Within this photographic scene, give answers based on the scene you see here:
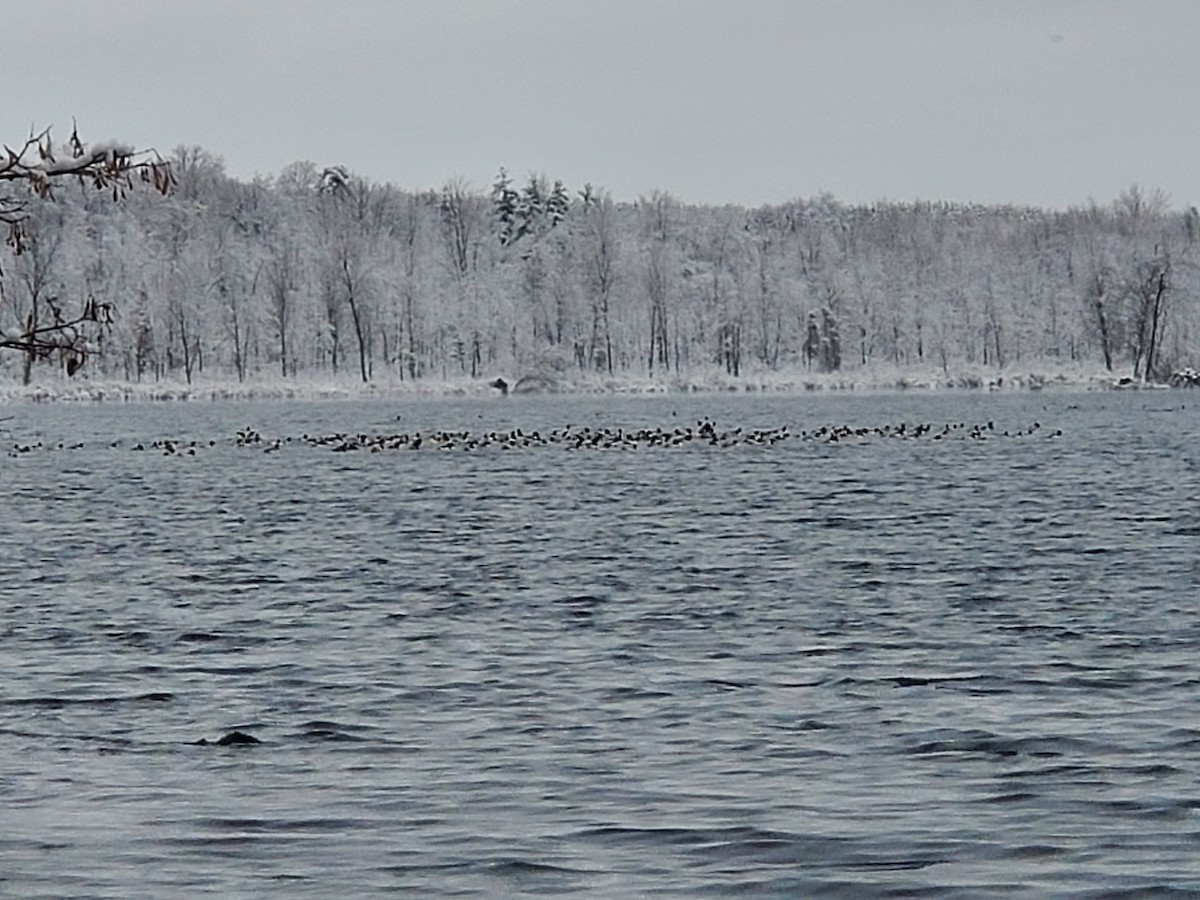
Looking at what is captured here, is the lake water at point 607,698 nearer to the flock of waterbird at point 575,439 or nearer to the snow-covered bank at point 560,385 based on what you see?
the flock of waterbird at point 575,439

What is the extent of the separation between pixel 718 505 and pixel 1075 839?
24.8 meters

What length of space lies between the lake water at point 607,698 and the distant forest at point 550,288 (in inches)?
3850


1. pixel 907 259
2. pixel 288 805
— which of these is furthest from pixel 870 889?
pixel 907 259

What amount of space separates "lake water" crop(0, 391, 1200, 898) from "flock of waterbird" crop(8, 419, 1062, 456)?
69.3 ft

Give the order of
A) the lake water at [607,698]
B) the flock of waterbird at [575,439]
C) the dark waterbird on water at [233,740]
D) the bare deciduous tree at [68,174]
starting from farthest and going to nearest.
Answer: the flock of waterbird at [575,439] < the dark waterbird on water at [233,740] < the lake water at [607,698] < the bare deciduous tree at [68,174]

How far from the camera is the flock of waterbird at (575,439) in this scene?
58.4 m

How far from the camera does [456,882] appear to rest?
36.0 feet

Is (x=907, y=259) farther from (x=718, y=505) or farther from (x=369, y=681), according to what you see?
(x=369, y=681)

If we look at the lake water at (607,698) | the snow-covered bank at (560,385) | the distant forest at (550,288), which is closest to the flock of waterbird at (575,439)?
the lake water at (607,698)

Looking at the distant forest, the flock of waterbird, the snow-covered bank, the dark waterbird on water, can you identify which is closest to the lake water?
the dark waterbird on water

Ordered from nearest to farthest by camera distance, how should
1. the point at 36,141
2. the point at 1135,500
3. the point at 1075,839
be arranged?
the point at 36,141, the point at 1075,839, the point at 1135,500

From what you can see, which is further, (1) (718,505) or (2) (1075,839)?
(1) (718,505)

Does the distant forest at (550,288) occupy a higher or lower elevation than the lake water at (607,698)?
higher

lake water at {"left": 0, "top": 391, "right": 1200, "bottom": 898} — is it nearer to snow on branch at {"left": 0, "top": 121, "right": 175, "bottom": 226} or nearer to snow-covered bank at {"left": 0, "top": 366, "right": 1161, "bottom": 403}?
snow on branch at {"left": 0, "top": 121, "right": 175, "bottom": 226}
